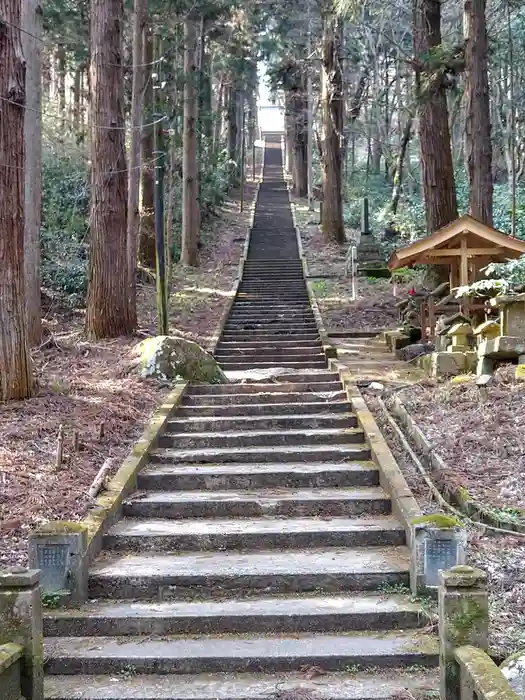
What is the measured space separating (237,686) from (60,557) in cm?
163

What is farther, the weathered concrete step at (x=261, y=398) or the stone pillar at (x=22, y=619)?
the weathered concrete step at (x=261, y=398)

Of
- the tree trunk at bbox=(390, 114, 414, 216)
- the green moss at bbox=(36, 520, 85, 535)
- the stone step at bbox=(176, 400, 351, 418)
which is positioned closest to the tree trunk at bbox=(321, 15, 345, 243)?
the tree trunk at bbox=(390, 114, 414, 216)

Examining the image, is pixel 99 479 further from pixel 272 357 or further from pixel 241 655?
pixel 272 357

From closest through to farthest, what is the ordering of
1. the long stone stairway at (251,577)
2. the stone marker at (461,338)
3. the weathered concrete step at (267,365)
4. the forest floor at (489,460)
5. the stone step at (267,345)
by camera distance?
1. the long stone stairway at (251,577)
2. the forest floor at (489,460)
3. the stone marker at (461,338)
4. the weathered concrete step at (267,365)
5. the stone step at (267,345)

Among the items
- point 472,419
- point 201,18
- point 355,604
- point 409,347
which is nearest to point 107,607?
point 355,604

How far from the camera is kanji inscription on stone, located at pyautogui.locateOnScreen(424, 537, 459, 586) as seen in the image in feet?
18.1

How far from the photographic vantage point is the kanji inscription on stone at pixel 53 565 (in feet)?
18.0

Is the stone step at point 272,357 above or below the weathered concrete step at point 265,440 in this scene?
above

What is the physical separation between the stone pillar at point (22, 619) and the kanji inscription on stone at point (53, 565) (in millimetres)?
1027

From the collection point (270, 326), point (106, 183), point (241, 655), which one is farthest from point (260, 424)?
point (270, 326)

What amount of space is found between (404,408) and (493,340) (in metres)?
1.71

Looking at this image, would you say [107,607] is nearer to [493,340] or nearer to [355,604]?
[355,604]

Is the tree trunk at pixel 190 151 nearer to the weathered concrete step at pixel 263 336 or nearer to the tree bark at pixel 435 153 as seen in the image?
the tree bark at pixel 435 153

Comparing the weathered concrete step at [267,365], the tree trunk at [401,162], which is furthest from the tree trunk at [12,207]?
the tree trunk at [401,162]
